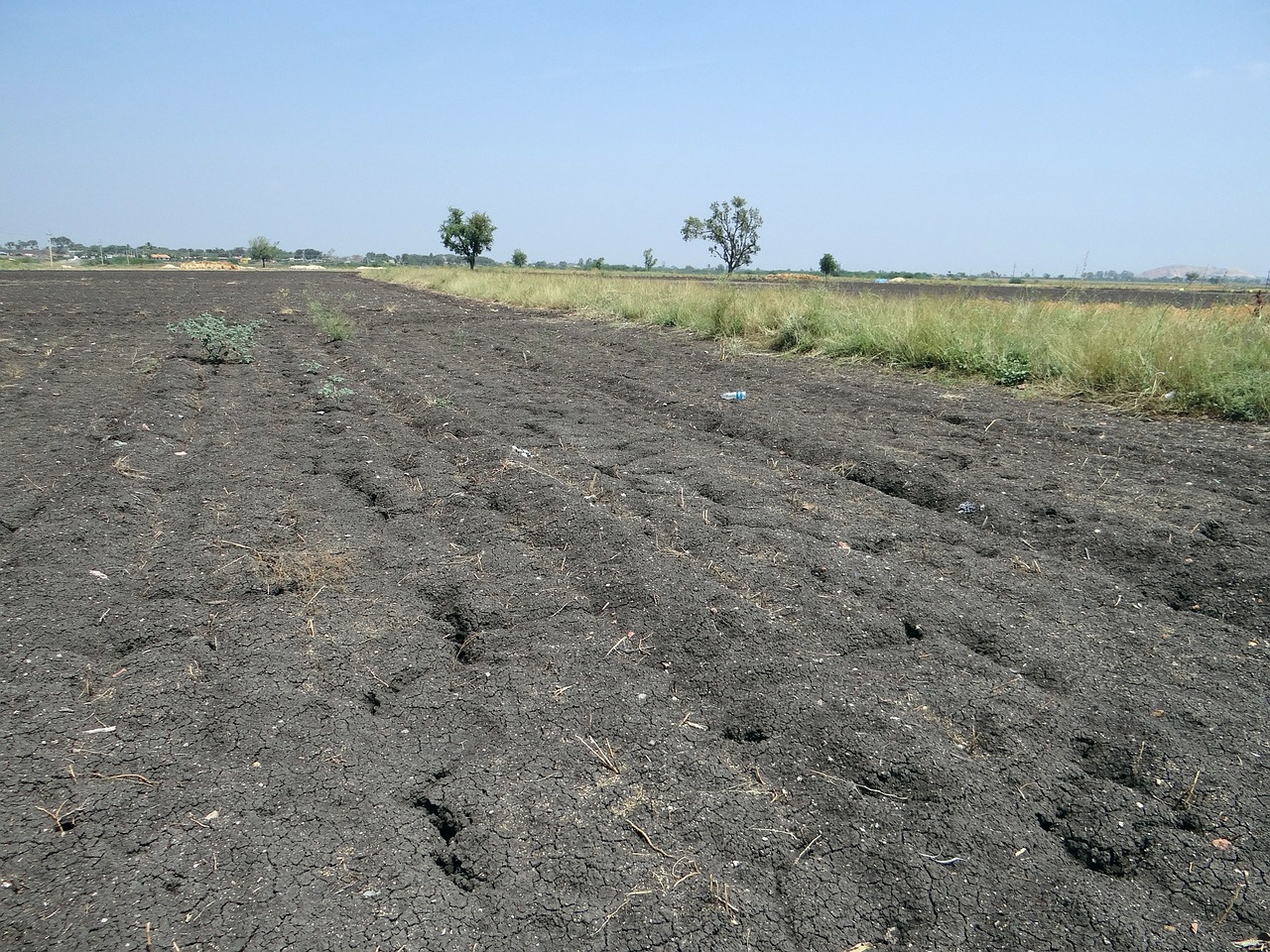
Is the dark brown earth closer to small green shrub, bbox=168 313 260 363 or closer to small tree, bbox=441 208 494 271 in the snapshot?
small green shrub, bbox=168 313 260 363

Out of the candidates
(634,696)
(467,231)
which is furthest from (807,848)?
(467,231)

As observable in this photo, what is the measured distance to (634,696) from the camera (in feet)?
8.88

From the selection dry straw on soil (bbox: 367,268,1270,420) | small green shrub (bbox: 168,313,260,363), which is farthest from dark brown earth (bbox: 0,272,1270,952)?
small green shrub (bbox: 168,313,260,363)

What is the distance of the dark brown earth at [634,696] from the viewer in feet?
6.17

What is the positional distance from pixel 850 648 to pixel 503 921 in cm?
173

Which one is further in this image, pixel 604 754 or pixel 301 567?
pixel 301 567

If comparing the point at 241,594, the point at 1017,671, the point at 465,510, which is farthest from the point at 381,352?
the point at 1017,671

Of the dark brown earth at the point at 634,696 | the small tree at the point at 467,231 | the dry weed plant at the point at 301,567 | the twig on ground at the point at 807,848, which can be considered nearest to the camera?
the dark brown earth at the point at 634,696

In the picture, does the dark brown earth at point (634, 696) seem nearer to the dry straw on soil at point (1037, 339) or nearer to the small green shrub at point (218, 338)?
the dry straw on soil at point (1037, 339)

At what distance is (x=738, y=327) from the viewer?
12.2 m

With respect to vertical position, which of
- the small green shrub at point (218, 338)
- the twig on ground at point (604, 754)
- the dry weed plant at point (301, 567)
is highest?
the small green shrub at point (218, 338)

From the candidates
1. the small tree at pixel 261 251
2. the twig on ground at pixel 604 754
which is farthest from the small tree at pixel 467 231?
the twig on ground at pixel 604 754

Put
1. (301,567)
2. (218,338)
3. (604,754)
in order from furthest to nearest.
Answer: (218,338), (301,567), (604,754)

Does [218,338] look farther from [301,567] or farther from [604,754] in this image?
[604,754]
